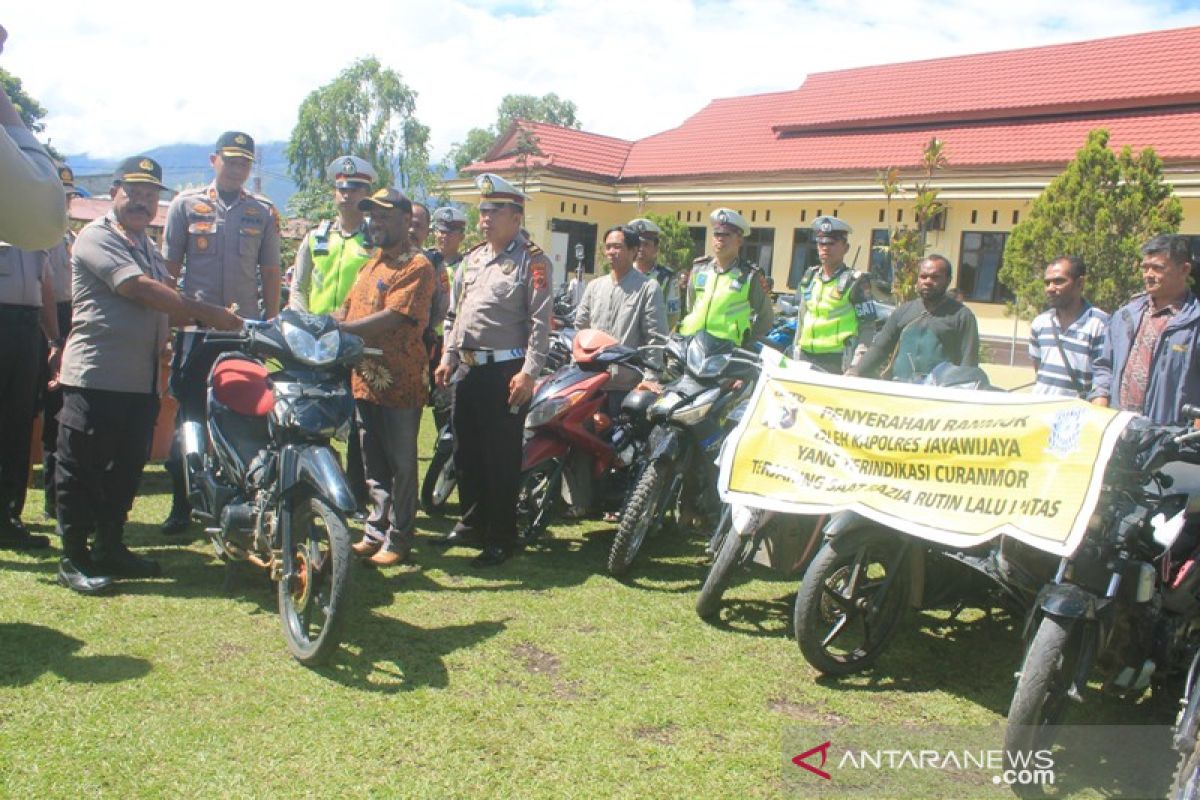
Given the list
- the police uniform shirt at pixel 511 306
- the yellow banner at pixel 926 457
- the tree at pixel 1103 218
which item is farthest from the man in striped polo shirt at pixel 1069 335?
the tree at pixel 1103 218

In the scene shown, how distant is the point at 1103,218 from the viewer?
1384 cm

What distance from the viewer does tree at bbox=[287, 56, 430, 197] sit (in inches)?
2009

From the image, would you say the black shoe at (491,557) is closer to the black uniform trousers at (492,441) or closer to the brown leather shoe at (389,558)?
the black uniform trousers at (492,441)

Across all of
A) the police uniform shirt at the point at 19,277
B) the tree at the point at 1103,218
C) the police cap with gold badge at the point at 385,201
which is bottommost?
the police uniform shirt at the point at 19,277

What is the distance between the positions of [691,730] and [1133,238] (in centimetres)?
1331

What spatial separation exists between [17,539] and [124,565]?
33.7 inches

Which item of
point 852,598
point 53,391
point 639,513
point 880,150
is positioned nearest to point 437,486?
point 639,513

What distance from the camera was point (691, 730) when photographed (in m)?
3.18

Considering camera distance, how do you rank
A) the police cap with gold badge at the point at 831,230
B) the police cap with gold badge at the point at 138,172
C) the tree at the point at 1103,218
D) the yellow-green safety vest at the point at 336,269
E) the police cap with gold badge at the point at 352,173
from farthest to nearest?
the tree at the point at 1103,218, the police cap with gold badge at the point at 831,230, the police cap with gold badge at the point at 352,173, the yellow-green safety vest at the point at 336,269, the police cap with gold badge at the point at 138,172

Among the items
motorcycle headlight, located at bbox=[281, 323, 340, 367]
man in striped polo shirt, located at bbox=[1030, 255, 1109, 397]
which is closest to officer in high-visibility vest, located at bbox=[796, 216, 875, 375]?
man in striped polo shirt, located at bbox=[1030, 255, 1109, 397]

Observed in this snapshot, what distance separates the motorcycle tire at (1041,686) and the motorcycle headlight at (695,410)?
212cm

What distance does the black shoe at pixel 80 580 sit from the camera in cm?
409

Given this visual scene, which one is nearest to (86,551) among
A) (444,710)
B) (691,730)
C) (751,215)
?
(444,710)

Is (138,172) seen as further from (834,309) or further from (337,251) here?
(834,309)
